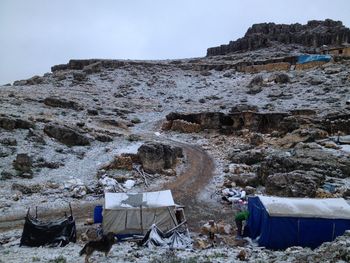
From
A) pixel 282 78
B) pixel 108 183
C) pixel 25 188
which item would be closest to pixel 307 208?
pixel 108 183

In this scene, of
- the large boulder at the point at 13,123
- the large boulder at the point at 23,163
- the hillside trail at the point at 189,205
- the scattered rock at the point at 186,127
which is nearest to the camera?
the hillside trail at the point at 189,205

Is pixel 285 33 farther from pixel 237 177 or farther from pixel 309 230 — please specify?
pixel 309 230

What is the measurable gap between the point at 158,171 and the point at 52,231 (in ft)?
42.2

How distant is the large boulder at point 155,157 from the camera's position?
27.1 meters

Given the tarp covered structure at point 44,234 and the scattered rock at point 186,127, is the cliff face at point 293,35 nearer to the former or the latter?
the scattered rock at point 186,127

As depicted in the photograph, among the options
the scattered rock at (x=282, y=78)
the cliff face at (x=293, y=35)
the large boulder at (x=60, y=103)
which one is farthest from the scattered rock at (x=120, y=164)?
the cliff face at (x=293, y=35)

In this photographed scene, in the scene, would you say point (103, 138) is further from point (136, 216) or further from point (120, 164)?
point (136, 216)

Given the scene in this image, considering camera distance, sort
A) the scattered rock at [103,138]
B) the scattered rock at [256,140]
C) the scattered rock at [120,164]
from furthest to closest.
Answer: the scattered rock at [256,140]
the scattered rock at [103,138]
the scattered rock at [120,164]

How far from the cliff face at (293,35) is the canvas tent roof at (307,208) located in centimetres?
7889

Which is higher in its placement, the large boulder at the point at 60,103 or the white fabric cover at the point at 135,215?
the large boulder at the point at 60,103

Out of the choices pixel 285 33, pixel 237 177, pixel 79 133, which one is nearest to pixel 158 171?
pixel 237 177

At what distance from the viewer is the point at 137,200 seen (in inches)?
656

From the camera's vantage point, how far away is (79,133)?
3188cm

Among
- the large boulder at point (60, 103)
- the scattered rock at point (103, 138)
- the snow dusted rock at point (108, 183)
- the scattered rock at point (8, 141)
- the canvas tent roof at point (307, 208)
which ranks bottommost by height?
the snow dusted rock at point (108, 183)
